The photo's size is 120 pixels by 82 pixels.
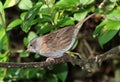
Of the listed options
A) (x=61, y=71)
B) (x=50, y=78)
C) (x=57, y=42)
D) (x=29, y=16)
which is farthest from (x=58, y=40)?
(x=50, y=78)

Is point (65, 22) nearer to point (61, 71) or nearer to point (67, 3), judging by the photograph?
point (67, 3)

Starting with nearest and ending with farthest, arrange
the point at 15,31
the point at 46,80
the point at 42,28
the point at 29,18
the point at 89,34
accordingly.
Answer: the point at 29,18 < the point at 42,28 < the point at 46,80 < the point at 89,34 < the point at 15,31

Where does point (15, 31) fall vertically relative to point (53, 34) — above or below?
below

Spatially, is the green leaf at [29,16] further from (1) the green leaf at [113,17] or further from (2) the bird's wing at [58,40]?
(1) the green leaf at [113,17]

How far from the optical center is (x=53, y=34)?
2.00 meters

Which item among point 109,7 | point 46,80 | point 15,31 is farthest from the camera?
point 15,31

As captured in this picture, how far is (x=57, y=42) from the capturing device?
1.99 meters

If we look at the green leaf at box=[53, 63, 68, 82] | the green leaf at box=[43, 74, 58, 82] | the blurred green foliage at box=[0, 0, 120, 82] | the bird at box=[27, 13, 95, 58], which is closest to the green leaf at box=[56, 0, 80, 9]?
the blurred green foliage at box=[0, 0, 120, 82]

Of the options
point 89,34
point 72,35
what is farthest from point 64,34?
point 89,34

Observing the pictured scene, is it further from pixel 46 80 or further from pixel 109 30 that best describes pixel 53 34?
pixel 46 80

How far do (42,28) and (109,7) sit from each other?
52 centimetres

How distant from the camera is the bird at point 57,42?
1963 millimetres

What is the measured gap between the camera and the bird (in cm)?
196

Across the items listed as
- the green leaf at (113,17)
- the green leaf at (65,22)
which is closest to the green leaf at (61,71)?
the green leaf at (65,22)
